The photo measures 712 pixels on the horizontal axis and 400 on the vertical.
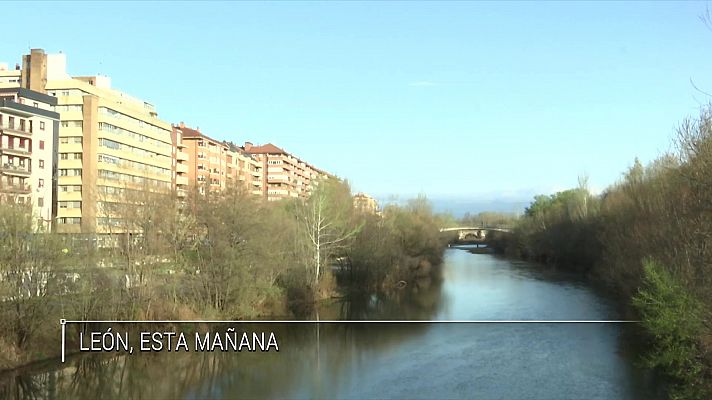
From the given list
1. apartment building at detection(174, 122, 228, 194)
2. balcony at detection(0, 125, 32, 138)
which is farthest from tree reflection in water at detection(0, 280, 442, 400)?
apartment building at detection(174, 122, 228, 194)

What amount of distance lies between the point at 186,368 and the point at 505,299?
22173 millimetres

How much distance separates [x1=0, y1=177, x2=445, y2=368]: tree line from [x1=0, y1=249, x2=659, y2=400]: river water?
1.89m

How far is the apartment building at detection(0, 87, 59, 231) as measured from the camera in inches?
1762

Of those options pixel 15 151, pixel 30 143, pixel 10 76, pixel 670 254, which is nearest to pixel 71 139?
pixel 30 143

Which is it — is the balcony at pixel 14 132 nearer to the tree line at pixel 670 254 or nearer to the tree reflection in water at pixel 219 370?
the tree reflection in water at pixel 219 370

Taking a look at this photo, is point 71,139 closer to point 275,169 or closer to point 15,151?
point 15,151

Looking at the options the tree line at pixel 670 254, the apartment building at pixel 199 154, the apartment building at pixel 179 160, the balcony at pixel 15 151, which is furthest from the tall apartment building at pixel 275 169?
the tree line at pixel 670 254

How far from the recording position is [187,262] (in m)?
28.2

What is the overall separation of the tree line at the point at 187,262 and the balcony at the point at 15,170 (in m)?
19.8

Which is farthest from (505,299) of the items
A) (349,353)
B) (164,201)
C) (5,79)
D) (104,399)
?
(5,79)

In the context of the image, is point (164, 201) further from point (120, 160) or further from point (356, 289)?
point (120, 160)

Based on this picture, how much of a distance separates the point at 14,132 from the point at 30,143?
2.26 metres

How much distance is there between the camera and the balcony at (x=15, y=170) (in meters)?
43.9

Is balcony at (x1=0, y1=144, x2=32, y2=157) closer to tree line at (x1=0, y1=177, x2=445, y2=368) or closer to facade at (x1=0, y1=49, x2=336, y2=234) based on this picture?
facade at (x1=0, y1=49, x2=336, y2=234)
